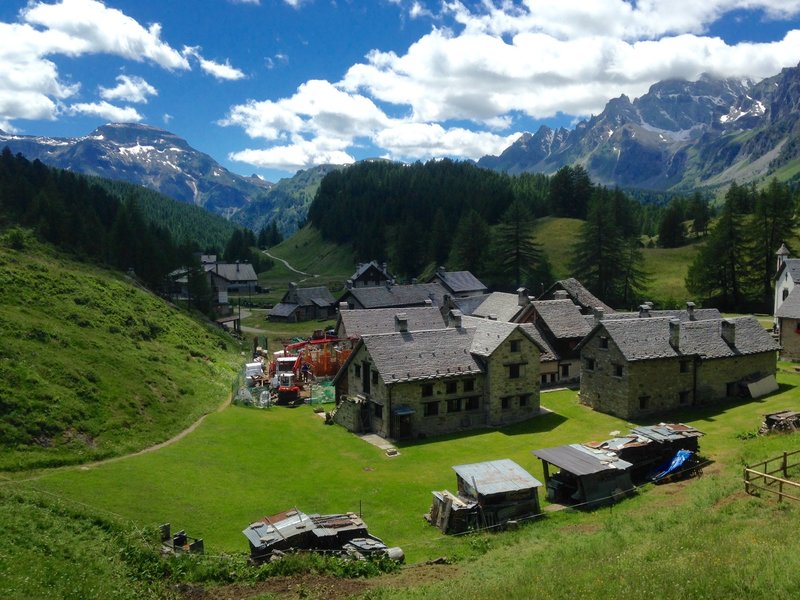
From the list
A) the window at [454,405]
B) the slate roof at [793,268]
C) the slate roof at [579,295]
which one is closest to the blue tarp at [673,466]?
the window at [454,405]

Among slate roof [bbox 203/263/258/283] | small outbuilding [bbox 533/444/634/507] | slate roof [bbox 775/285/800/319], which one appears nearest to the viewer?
small outbuilding [bbox 533/444/634/507]

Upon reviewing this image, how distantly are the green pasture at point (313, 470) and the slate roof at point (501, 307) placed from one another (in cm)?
1725

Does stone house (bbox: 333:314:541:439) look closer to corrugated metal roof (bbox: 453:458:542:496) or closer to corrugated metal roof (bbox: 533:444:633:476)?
corrugated metal roof (bbox: 453:458:542:496)

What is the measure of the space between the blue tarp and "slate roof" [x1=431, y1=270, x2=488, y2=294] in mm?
70706

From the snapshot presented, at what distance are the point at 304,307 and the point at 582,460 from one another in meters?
83.0

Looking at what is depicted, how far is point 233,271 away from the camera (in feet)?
507

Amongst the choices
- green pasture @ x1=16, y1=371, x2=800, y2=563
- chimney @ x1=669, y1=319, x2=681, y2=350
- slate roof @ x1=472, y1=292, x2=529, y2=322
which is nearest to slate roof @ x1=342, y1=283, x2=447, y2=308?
slate roof @ x1=472, y1=292, x2=529, y2=322

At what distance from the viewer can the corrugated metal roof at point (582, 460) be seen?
106ft

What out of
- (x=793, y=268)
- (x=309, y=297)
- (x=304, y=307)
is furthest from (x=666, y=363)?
(x=309, y=297)

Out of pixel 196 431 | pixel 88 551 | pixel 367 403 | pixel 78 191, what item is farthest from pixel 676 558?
pixel 78 191

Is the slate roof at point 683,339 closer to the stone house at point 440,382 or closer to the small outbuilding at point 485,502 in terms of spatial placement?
the stone house at point 440,382

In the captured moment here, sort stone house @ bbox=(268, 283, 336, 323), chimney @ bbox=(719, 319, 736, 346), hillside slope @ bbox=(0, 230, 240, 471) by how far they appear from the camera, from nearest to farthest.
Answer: hillside slope @ bbox=(0, 230, 240, 471)
chimney @ bbox=(719, 319, 736, 346)
stone house @ bbox=(268, 283, 336, 323)

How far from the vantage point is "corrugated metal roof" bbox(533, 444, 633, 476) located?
1268 inches

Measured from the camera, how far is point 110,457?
119ft
